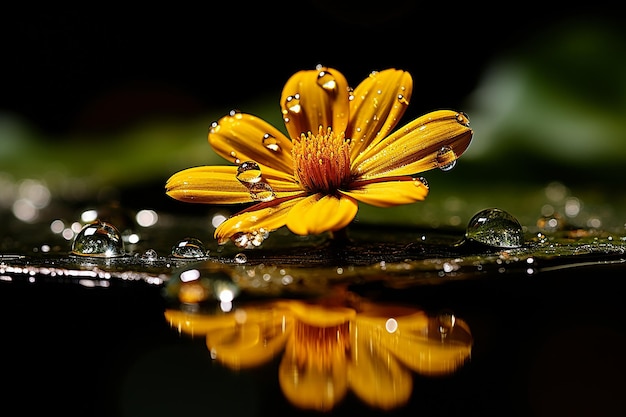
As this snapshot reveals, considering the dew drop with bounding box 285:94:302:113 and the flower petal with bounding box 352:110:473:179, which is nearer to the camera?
the flower petal with bounding box 352:110:473:179

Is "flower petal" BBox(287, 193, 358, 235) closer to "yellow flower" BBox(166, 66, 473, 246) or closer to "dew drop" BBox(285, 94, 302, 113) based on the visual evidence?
"yellow flower" BBox(166, 66, 473, 246)

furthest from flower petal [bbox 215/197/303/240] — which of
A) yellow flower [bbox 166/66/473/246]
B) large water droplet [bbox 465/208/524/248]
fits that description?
large water droplet [bbox 465/208/524/248]

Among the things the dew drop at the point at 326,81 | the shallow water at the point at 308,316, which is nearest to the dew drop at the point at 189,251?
the shallow water at the point at 308,316

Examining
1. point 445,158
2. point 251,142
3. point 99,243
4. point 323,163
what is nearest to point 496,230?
point 445,158

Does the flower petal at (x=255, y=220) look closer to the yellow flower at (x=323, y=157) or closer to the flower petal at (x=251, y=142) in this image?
the yellow flower at (x=323, y=157)

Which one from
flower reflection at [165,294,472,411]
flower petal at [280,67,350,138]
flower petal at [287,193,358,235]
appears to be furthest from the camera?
flower petal at [280,67,350,138]

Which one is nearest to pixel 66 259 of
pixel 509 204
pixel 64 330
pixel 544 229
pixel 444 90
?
pixel 64 330

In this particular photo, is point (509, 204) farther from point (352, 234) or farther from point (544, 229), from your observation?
point (352, 234)
